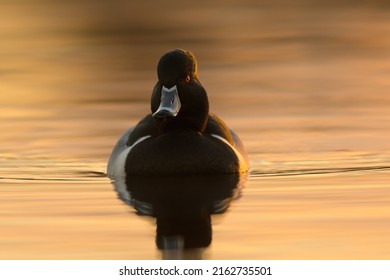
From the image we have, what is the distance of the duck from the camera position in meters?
14.1

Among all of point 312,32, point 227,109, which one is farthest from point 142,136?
point 312,32

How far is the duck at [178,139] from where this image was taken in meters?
14.1

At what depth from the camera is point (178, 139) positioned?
46.5 feet

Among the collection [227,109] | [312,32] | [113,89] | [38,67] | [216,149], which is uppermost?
[312,32]

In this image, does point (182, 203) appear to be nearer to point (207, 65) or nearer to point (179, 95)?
point (179, 95)

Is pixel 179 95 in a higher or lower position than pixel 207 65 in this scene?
lower

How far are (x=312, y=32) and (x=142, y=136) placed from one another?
11.7 metres

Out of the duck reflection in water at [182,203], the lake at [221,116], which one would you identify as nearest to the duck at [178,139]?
the duck reflection in water at [182,203]

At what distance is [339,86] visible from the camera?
20.0 metres

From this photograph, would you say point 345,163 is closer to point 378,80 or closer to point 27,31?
point 378,80

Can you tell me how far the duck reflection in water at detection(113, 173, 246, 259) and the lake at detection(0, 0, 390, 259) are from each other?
46 millimetres

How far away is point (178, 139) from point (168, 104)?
1.22ft

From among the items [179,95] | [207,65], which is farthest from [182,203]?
[207,65]

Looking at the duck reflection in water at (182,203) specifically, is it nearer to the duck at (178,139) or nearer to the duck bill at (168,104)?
the duck at (178,139)
